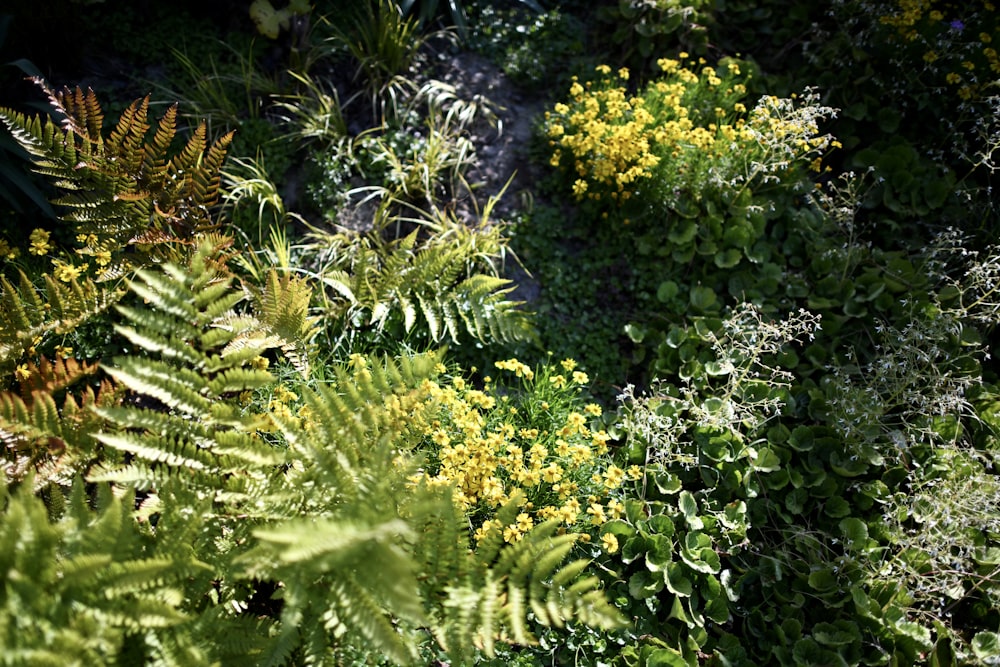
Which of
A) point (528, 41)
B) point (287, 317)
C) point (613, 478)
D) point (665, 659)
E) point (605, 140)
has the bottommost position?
point (665, 659)

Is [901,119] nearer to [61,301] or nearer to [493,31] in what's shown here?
[493,31]

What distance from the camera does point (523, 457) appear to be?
2.61 m

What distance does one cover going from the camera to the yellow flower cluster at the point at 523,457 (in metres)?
2.30

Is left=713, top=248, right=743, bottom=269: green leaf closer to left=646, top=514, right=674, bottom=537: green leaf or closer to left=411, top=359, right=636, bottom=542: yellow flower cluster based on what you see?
left=411, top=359, right=636, bottom=542: yellow flower cluster

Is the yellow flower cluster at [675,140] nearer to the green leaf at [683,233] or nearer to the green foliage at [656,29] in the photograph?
the green leaf at [683,233]

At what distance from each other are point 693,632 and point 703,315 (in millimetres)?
1518

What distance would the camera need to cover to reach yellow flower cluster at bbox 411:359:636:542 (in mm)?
2303

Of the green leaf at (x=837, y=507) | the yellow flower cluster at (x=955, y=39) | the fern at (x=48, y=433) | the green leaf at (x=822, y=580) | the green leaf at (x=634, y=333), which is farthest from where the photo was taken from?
the yellow flower cluster at (x=955, y=39)

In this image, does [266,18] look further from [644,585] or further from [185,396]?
[644,585]

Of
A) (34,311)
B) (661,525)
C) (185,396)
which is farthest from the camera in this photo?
(661,525)

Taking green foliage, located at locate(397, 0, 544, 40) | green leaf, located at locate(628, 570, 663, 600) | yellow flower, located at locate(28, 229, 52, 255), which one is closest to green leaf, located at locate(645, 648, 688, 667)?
green leaf, located at locate(628, 570, 663, 600)

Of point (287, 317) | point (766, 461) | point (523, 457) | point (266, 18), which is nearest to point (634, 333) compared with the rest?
point (766, 461)

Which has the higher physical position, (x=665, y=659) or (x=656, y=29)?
(x=656, y=29)

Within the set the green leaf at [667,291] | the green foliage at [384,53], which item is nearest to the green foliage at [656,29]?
the green foliage at [384,53]
